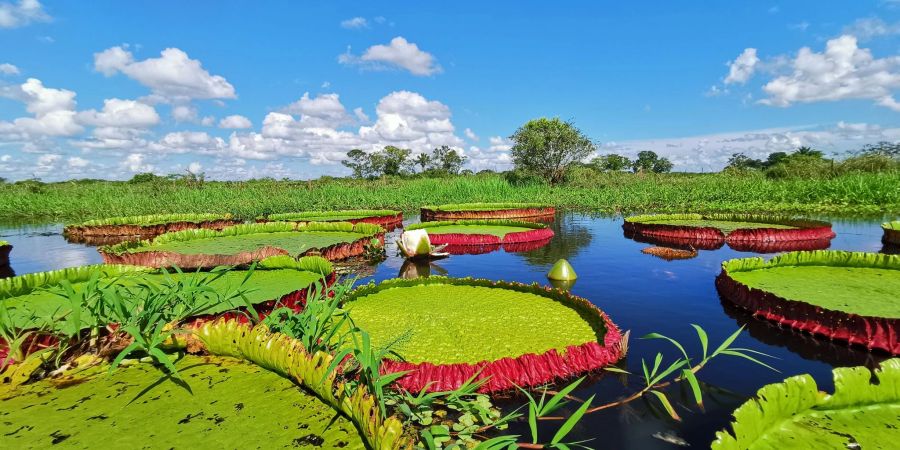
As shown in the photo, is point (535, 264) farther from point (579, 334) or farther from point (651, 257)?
point (579, 334)

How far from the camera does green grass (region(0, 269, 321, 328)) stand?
329 cm

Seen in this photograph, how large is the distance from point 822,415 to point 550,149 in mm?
29232

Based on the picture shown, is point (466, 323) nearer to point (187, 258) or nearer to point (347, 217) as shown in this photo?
point (187, 258)

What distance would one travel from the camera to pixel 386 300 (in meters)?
4.19

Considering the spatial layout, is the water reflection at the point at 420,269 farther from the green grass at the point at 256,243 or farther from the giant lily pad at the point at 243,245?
the green grass at the point at 256,243

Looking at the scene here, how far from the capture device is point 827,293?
4352 mm

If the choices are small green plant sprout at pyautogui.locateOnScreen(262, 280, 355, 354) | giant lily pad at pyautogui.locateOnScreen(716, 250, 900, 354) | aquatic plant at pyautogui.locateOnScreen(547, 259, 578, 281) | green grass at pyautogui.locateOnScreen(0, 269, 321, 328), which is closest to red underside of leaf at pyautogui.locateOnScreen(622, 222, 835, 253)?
giant lily pad at pyautogui.locateOnScreen(716, 250, 900, 354)

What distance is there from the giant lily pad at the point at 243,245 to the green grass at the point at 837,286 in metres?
5.77

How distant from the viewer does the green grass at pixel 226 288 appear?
3.29 meters

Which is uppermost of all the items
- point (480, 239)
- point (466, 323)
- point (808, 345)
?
point (480, 239)

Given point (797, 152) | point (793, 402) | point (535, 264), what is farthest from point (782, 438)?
point (797, 152)

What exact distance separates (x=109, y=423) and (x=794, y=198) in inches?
888

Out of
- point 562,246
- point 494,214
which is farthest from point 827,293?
point 494,214

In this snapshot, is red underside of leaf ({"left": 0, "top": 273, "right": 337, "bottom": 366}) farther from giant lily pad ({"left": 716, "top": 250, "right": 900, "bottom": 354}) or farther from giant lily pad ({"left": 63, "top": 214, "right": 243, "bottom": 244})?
giant lily pad ({"left": 63, "top": 214, "right": 243, "bottom": 244})
